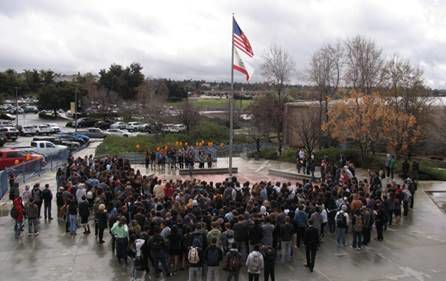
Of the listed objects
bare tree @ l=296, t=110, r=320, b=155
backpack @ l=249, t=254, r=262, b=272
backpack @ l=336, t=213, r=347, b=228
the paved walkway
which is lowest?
the paved walkway

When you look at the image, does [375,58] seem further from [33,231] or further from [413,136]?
[33,231]

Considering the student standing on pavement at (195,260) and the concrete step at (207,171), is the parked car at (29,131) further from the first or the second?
the student standing on pavement at (195,260)

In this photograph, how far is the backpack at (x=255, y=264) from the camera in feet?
38.4

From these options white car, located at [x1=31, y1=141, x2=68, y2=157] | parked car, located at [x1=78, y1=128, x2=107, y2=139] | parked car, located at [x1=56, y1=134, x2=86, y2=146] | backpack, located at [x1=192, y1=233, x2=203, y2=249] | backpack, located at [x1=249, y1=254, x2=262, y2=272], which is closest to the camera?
backpack, located at [x1=249, y1=254, x2=262, y2=272]

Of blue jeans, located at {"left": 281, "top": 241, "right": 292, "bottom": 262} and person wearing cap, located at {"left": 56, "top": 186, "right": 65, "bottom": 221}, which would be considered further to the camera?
person wearing cap, located at {"left": 56, "top": 186, "right": 65, "bottom": 221}

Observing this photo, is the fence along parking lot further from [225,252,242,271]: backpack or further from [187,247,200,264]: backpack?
Result: [225,252,242,271]: backpack

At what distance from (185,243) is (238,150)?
99.9 feet

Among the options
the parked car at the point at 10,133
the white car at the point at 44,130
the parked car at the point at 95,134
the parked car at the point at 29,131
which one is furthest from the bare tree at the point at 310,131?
the parked car at the point at 29,131

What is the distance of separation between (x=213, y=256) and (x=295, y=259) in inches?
156

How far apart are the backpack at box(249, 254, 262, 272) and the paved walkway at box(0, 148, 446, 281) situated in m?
1.48

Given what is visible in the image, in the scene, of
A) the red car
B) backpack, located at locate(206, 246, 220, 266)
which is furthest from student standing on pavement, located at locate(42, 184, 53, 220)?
the red car

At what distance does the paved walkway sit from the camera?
13.5 meters

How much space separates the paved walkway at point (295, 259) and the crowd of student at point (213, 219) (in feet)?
1.23

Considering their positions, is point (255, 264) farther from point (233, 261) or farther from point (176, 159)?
point (176, 159)
